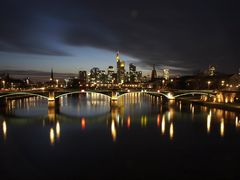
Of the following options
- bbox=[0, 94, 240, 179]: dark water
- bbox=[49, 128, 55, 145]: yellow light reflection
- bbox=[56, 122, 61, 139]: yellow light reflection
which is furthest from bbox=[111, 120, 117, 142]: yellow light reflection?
bbox=[49, 128, 55, 145]: yellow light reflection

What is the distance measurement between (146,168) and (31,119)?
1039 inches

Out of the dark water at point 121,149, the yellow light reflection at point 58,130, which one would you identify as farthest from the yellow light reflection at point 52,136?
the yellow light reflection at point 58,130

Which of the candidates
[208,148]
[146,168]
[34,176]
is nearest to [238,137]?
[208,148]

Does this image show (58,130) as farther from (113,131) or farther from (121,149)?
(121,149)

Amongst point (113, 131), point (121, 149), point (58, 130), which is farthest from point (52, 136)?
point (121, 149)

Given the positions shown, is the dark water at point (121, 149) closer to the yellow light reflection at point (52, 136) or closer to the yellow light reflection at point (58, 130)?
the yellow light reflection at point (52, 136)

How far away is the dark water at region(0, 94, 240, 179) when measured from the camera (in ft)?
53.0

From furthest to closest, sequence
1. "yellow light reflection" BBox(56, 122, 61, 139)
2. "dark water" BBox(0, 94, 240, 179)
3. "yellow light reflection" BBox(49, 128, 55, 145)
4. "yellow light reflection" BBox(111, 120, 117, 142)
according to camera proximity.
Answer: "yellow light reflection" BBox(56, 122, 61, 139) < "yellow light reflection" BBox(111, 120, 117, 142) < "yellow light reflection" BBox(49, 128, 55, 145) < "dark water" BBox(0, 94, 240, 179)

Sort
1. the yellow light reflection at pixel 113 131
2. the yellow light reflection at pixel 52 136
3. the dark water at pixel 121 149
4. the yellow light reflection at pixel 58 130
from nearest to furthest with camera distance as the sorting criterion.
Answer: the dark water at pixel 121 149
the yellow light reflection at pixel 52 136
the yellow light reflection at pixel 113 131
the yellow light reflection at pixel 58 130

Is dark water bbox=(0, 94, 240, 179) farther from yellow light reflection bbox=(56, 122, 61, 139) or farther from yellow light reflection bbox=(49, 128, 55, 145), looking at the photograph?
yellow light reflection bbox=(56, 122, 61, 139)

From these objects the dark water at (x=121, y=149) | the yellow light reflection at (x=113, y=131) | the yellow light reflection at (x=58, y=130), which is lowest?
the yellow light reflection at (x=113, y=131)

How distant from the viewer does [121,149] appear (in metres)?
21.5

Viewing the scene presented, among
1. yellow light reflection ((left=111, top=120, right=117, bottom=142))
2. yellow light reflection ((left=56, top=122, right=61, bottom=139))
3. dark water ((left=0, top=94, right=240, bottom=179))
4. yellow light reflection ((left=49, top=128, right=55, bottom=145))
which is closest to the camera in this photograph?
dark water ((left=0, top=94, right=240, bottom=179))

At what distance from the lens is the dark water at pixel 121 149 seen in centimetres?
1616
